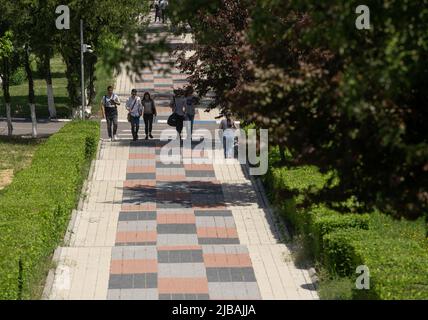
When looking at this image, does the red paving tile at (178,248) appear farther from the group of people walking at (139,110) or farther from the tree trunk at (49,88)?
the tree trunk at (49,88)

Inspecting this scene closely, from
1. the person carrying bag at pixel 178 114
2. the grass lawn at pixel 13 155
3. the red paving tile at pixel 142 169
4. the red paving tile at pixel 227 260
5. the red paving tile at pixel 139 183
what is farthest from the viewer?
the person carrying bag at pixel 178 114

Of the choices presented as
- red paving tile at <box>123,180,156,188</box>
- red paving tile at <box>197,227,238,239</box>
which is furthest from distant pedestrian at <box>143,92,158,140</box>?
red paving tile at <box>197,227,238,239</box>

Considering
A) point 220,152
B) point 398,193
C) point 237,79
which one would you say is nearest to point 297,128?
point 398,193

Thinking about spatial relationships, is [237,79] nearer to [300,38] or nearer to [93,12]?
[300,38]

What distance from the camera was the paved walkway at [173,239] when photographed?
14531 millimetres

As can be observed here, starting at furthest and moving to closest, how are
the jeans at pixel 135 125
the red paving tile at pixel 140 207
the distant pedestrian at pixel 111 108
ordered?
the jeans at pixel 135 125
the distant pedestrian at pixel 111 108
the red paving tile at pixel 140 207

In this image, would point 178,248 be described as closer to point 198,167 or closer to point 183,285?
point 183,285

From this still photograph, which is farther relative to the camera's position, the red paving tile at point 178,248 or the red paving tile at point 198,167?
the red paving tile at point 198,167

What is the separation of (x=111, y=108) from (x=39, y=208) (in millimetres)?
10719

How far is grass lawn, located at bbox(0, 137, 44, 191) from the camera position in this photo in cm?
2362

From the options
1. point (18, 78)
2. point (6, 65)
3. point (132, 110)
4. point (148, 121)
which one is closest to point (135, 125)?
point (132, 110)

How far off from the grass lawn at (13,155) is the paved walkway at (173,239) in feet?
6.46

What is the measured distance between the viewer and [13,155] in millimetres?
26719

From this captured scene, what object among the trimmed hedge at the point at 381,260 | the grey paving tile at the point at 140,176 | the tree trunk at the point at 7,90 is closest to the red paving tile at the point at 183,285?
the trimmed hedge at the point at 381,260
